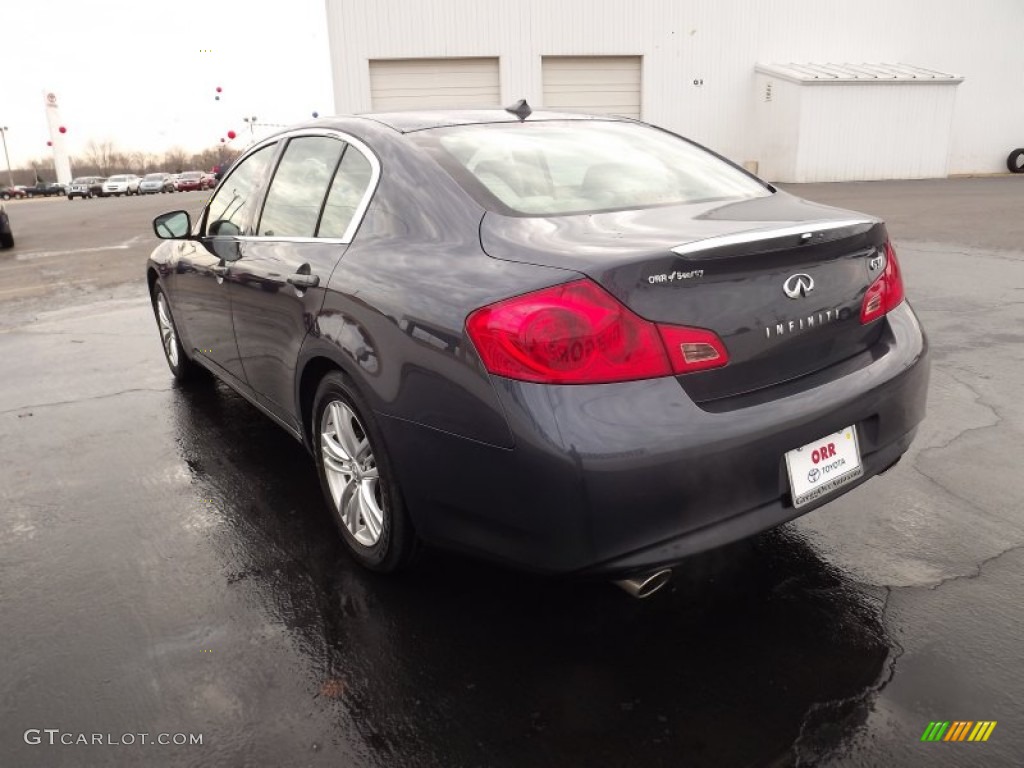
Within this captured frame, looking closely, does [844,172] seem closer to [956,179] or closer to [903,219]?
[956,179]

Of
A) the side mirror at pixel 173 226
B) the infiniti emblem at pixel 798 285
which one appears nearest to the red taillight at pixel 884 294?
the infiniti emblem at pixel 798 285

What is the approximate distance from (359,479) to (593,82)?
24172 millimetres

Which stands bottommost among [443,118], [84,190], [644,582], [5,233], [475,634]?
[84,190]

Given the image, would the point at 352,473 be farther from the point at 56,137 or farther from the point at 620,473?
the point at 56,137

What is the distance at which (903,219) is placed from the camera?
13.7 meters

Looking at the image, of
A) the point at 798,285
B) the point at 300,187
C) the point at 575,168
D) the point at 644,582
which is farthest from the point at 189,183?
the point at 644,582

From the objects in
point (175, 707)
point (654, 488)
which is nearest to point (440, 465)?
point (654, 488)

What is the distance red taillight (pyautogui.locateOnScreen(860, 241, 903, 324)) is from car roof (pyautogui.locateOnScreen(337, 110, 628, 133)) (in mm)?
1463

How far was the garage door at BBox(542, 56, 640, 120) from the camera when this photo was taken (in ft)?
79.8

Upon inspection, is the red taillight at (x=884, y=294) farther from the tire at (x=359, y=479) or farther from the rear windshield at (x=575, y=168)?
the tire at (x=359, y=479)

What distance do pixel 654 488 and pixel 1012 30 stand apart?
3436 cm

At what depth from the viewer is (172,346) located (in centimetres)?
529

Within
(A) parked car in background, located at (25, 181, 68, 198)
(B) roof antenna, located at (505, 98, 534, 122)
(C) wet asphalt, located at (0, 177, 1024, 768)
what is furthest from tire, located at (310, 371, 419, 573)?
(A) parked car in background, located at (25, 181, 68, 198)

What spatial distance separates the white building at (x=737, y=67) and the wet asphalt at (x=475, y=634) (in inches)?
821
